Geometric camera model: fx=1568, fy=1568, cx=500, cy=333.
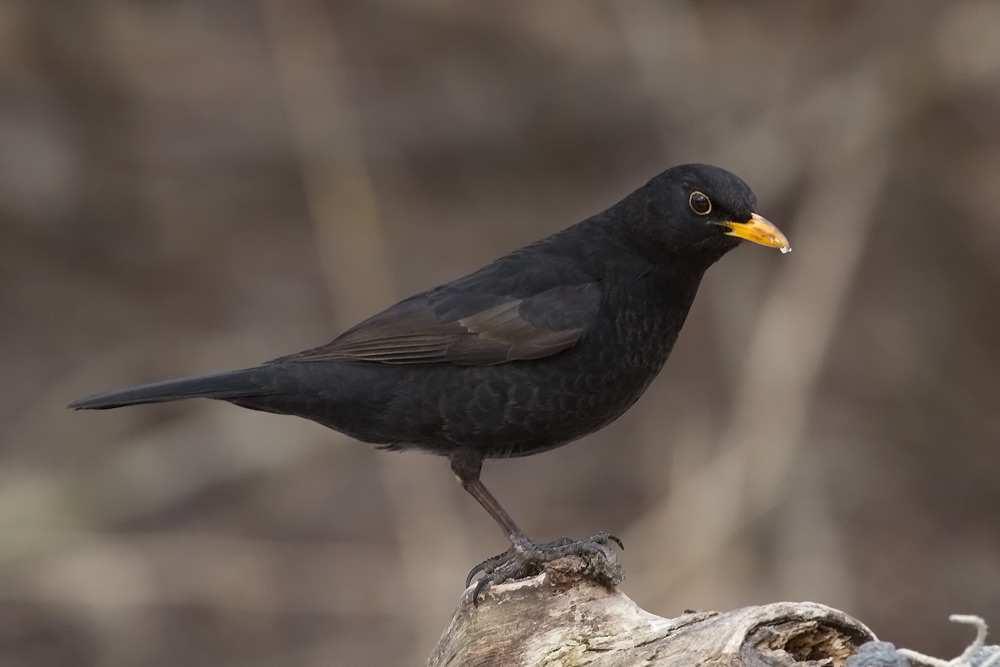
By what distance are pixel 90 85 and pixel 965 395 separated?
230 inches

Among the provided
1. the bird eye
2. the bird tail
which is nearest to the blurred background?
the bird tail

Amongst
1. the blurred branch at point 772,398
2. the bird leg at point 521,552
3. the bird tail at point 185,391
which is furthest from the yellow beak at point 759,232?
the blurred branch at point 772,398

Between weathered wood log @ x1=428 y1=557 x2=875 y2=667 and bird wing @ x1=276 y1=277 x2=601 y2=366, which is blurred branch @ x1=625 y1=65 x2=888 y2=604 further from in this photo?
weathered wood log @ x1=428 y1=557 x2=875 y2=667

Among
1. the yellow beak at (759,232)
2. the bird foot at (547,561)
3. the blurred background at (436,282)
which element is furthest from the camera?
the blurred background at (436,282)

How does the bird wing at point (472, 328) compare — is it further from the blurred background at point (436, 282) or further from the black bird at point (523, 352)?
the blurred background at point (436, 282)

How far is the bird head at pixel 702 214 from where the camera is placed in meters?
4.94

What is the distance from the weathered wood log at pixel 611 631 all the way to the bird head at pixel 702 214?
1.19 meters

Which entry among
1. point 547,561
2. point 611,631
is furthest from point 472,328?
point 611,631

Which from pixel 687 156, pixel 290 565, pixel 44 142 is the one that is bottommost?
pixel 290 565

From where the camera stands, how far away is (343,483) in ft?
31.7

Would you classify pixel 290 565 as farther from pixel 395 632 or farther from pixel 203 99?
pixel 203 99

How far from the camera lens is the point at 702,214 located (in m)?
5.04

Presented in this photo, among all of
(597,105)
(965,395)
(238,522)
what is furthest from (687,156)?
(238,522)

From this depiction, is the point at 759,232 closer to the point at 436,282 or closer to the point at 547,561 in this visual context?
the point at 547,561
